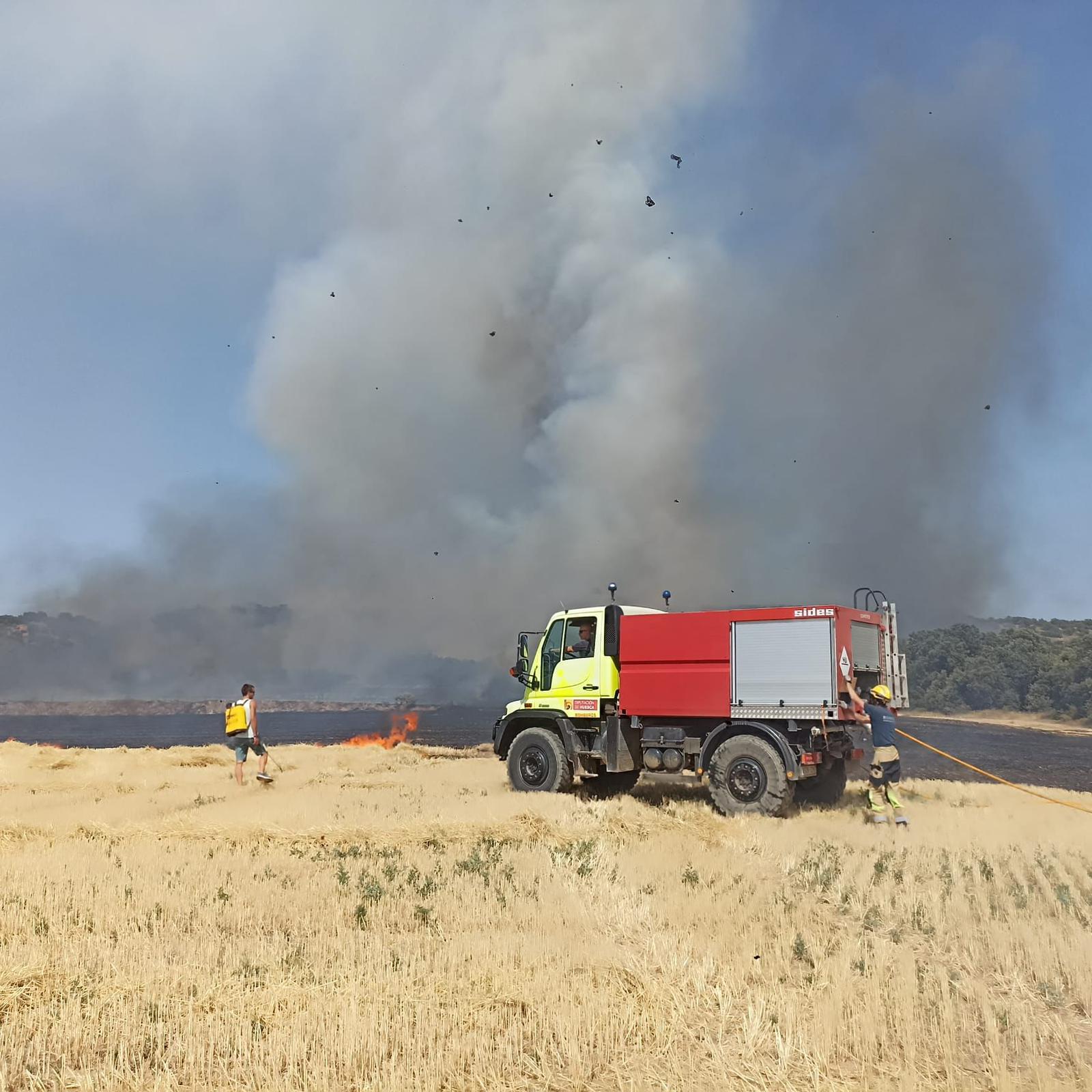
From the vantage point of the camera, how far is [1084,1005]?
6.41 metres

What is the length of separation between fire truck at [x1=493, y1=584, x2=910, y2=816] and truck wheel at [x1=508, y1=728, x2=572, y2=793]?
27 millimetres

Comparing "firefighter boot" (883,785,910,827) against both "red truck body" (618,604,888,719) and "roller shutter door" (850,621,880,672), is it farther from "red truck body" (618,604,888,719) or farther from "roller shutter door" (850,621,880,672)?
"roller shutter door" (850,621,880,672)

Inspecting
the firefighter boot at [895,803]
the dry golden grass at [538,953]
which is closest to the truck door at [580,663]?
the dry golden grass at [538,953]

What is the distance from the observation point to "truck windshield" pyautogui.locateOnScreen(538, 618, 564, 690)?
18250mm

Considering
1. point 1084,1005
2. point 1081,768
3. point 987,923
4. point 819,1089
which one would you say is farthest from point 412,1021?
point 1081,768

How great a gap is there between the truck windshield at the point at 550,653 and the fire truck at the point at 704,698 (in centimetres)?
→ 2

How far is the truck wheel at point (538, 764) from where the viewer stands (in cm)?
1772

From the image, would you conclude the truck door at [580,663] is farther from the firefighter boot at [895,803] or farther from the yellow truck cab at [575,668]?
the firefighter boot at [895,803]

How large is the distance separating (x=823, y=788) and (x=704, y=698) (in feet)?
11.4

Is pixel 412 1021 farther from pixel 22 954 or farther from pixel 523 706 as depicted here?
pixel 523 706

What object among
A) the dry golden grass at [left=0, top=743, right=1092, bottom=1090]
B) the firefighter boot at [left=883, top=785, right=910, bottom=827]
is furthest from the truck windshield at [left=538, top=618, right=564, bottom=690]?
the firefighter boot at [left=883, top=785, right=910, bottom=827]

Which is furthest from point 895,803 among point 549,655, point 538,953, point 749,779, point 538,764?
point 538,953

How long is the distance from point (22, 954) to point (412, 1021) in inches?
134

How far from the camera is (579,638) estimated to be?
1803 centimetres
